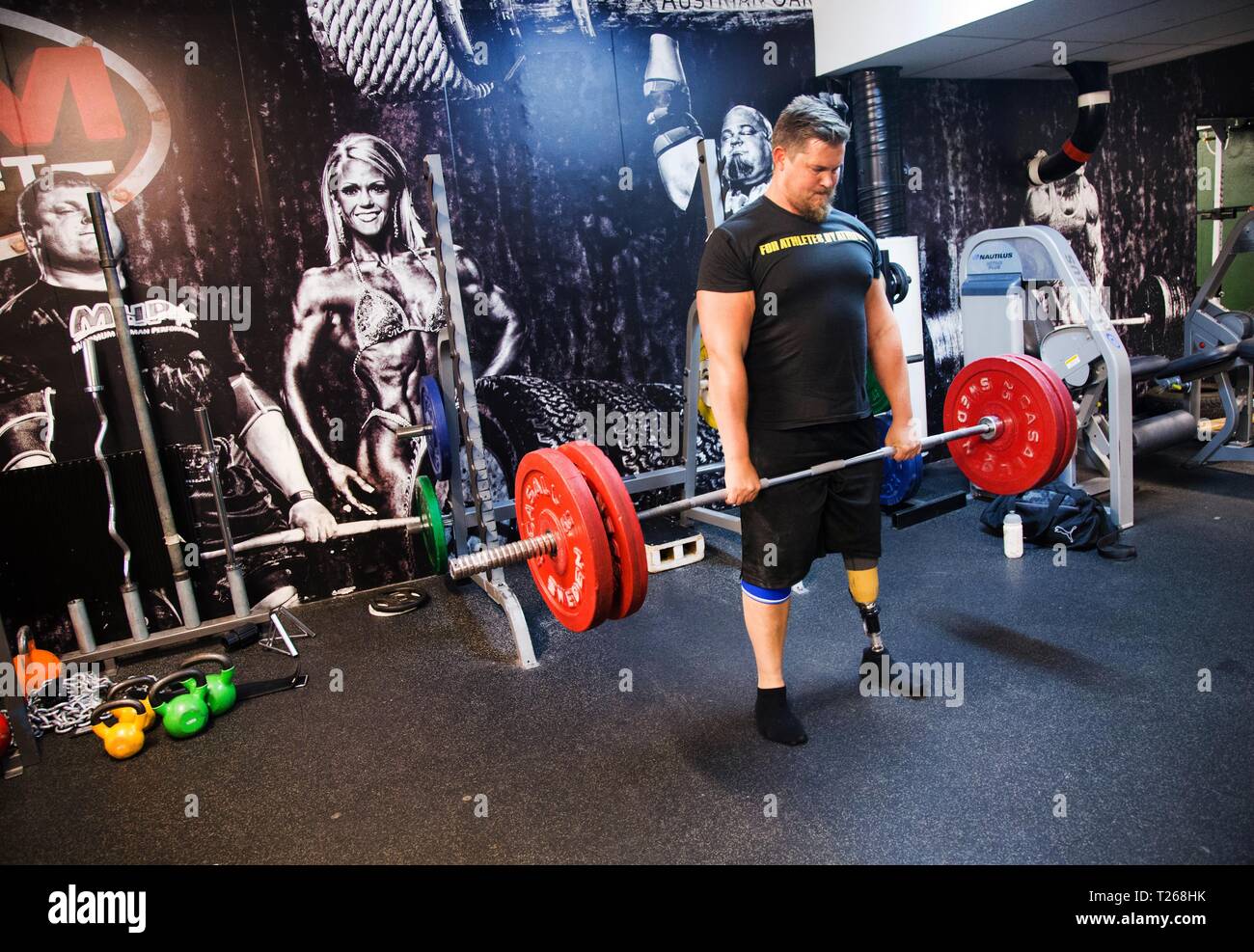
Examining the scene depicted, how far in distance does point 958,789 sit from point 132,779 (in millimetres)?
1975

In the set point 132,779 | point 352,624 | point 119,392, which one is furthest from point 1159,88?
point 132,779

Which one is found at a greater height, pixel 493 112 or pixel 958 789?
pixel 493 112

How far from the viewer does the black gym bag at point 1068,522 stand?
2.92 m

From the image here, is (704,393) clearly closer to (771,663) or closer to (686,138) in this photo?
(686,138)

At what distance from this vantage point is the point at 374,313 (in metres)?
3.14

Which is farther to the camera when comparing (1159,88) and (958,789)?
(1159,88)

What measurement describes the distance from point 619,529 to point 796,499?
50cm

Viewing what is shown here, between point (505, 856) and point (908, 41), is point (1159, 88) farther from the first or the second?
point (505, 856)

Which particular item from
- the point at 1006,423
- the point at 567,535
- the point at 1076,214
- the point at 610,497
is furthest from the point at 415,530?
the point at 1076,214

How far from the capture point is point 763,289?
1736 mm

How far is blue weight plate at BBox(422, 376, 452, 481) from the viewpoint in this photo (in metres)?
2.81

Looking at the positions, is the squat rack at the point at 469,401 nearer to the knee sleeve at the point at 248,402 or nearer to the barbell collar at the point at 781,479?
the knee sleeve at the point at 248,402

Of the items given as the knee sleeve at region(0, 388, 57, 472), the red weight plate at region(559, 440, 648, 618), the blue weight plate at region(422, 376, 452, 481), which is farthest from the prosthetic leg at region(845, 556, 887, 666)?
the knee sleeve at region(0, 388, 57, 472)

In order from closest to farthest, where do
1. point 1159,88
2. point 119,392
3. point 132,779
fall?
point 132,779 → point 119,392 → point 1159,88
